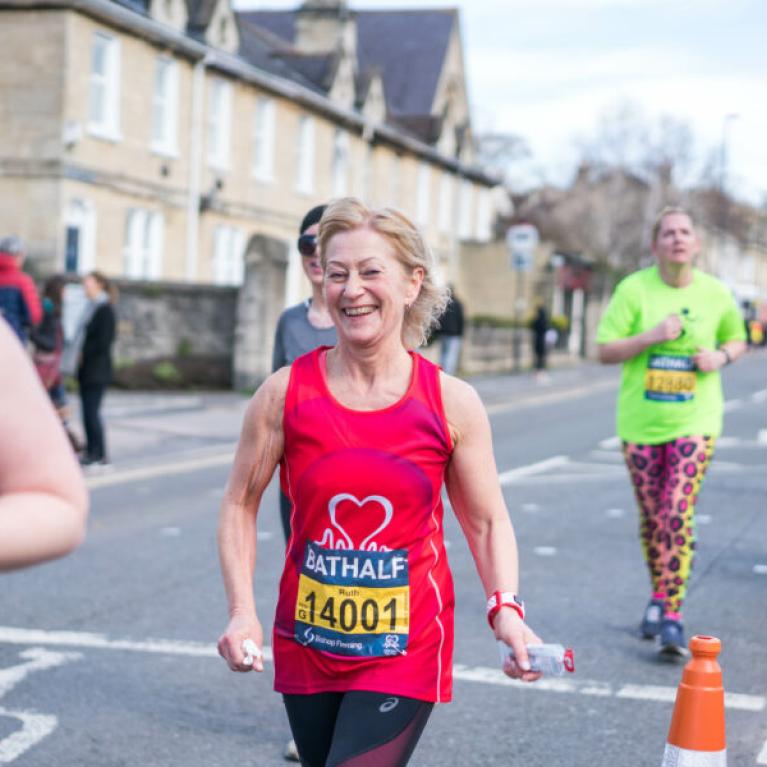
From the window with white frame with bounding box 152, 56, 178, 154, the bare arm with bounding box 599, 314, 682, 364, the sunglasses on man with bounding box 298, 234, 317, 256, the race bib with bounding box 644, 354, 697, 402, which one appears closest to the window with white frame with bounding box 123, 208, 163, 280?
the window with white frame with bounding box 152, 56, 178, 154

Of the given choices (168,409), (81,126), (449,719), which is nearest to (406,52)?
(81,126)

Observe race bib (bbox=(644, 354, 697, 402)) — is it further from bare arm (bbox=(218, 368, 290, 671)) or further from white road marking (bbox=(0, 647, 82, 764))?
bare arm (bbox=(218, 368, 290, 671))

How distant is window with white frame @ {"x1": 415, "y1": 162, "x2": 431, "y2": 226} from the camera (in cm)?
4550

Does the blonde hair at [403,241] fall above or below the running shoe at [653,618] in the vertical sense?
above

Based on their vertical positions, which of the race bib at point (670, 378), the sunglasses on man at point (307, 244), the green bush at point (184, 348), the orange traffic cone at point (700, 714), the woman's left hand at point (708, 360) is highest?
the sunglasses on man at point (307, 244)

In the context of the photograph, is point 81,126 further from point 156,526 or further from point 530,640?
point 530,640

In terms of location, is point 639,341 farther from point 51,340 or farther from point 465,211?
point 465,211

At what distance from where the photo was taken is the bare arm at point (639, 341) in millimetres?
6777

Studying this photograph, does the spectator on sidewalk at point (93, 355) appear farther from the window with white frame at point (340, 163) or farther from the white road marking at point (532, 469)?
the window with white frame at point (340, 163)

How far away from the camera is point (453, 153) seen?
162ft

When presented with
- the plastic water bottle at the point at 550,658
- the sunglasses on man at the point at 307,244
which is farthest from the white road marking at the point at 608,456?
the plastic water bottle at the point at 550,658

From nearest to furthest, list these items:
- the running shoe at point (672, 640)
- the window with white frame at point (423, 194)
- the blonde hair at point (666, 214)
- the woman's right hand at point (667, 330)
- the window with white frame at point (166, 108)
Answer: the running shoe at point (672, 640) < the woman's right hand at point (667, 330) < the blonde hair at point (666, 214) < the window with white frame at point (166, 108) < the window with white frame at point (423, 194)

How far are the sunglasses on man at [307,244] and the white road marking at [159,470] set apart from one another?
7.32 m

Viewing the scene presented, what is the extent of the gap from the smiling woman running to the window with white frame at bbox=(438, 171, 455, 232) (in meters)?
44.7
